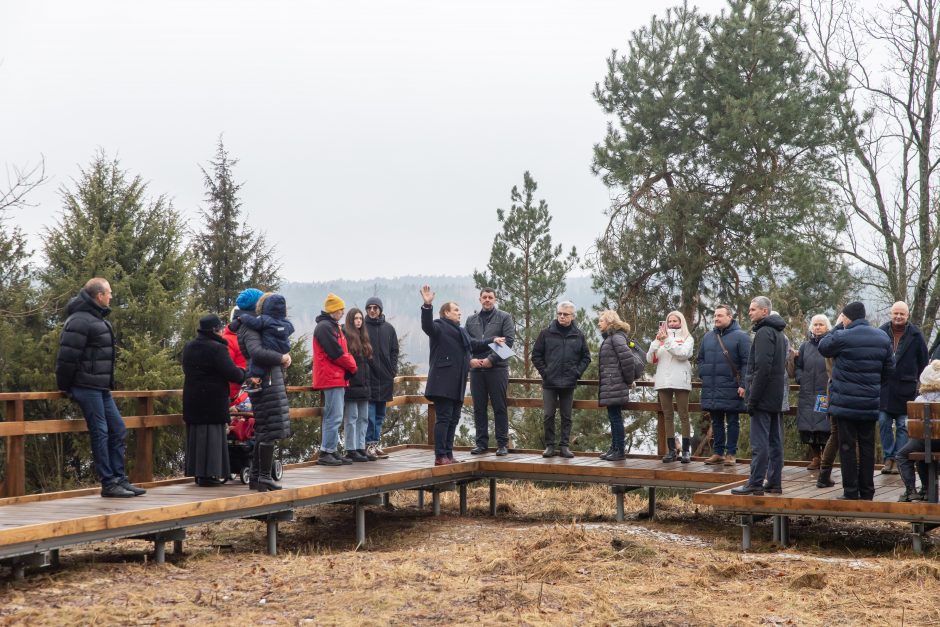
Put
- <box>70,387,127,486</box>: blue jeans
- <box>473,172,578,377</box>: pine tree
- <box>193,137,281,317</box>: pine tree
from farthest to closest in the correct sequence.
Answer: <box>193,137,281,317</box>: pine tree
<box>473,172,578,377</box>: pine tree
<box>70,387,127,486</box>: blue jeans

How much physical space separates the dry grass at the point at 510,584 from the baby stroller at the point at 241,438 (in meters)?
0.71

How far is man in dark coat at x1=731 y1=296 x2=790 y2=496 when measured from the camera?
8258 millimetres

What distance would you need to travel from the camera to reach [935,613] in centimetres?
596

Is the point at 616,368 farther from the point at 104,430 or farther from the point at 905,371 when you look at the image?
the point at 104,430

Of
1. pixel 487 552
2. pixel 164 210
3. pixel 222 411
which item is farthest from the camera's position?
pixel 164 210

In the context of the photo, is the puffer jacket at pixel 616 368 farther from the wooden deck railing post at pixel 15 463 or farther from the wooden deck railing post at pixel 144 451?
the wooden deck railing post at pixel 15 463

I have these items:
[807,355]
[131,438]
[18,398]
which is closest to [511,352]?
[807,355]

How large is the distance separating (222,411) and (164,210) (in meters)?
13.1

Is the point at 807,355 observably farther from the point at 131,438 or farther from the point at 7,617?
the point at 131,438

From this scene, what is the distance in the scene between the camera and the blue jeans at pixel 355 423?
10.7 metres

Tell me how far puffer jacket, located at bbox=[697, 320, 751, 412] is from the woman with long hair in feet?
11.4

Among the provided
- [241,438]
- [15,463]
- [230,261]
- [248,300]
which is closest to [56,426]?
[15,463]

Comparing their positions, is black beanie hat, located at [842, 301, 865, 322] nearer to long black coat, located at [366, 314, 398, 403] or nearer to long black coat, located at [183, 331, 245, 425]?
long black coat, located at [366, 314, 398, 403]

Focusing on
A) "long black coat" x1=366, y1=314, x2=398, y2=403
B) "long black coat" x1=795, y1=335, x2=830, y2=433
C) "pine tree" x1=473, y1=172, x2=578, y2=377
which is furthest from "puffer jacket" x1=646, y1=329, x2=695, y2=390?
"pine tree" x1=473, y1=172, x2=578, y2=377
